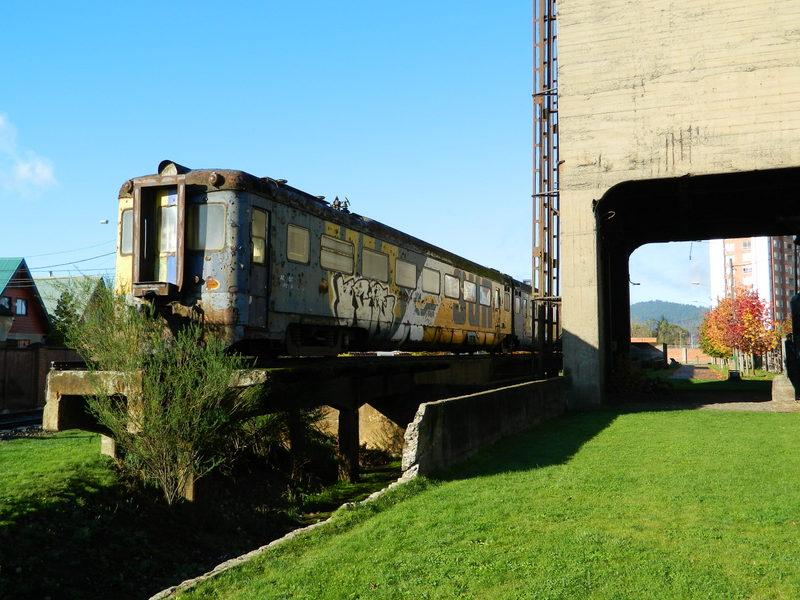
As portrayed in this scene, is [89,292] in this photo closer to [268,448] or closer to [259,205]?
[259,205]

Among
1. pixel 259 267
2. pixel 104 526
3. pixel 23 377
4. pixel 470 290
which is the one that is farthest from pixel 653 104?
pixel 23 377

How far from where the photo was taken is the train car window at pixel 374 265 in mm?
14516

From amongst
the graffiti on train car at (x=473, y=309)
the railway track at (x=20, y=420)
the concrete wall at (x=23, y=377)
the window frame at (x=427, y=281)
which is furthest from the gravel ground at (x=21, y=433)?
the graffiti on train car at (x=473, y=309)

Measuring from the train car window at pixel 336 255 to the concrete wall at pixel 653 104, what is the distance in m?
8.07

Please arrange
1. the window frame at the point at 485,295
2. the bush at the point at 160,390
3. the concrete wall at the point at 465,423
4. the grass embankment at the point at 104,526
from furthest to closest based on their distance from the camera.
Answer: the window frame at the point at 485,295 → the concrete wall at the point at 465,423 → the bush at the point at 160,390 → the grass embankment at the point at 104,526

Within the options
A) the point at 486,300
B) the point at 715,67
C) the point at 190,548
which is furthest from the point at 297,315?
the point at 715,67

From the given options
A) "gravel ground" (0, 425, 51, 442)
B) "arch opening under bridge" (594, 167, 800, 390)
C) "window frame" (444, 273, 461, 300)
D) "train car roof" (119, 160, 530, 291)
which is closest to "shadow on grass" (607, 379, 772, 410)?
"arch opening under bridge" (594, 167, 800, 390)

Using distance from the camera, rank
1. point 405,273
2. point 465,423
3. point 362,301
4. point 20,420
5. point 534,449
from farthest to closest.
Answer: point 20,420 → point 405,273 → point 362,301 → point 534,449 → point 465,423

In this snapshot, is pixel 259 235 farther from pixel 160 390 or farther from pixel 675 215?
pixel 675 215

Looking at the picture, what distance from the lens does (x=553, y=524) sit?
24.6ft

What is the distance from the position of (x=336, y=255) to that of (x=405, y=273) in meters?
3.34

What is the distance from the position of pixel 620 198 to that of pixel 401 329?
10.5 meters

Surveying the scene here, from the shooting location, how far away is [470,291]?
69.1ft

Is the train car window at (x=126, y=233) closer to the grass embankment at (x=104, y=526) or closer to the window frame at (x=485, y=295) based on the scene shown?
the grass embankment at (x=104, y=526)
